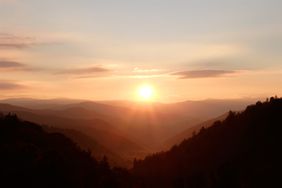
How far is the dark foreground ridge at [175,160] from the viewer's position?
57.1 metres

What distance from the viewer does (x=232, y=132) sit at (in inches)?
3957

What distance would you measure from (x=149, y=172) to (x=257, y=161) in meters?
27.6

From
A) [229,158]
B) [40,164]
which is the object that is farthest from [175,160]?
[40,164]

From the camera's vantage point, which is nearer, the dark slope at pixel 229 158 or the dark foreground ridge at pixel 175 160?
the dark foreground ridge at pixel 175 160

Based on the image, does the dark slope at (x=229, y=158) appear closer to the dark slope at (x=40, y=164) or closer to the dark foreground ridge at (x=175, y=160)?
the dark foreground ridge at (x=175, y=160)

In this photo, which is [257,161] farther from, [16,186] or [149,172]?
[16,186]

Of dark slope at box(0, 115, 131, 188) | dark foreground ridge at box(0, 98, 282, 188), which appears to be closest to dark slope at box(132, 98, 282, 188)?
dark foreground ridge at box(0, 98, 282, 188)

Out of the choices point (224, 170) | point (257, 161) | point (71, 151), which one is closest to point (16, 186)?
point (71, 151)

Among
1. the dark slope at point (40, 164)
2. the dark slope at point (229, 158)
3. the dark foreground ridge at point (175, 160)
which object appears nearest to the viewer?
the dark slope at point (40, 164)

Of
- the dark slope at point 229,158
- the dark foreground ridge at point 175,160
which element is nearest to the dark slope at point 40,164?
the dark foreground ridge at point 175,160

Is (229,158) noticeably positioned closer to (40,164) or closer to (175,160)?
(175,160)

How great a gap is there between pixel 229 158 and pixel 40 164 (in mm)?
42851

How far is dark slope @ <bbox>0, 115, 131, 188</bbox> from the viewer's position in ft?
180

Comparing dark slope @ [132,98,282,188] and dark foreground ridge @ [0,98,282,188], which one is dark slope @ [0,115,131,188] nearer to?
dark foreground ridge @ [0,98,282,188]
